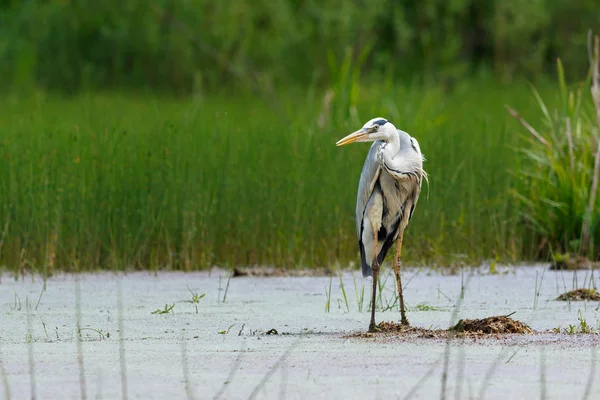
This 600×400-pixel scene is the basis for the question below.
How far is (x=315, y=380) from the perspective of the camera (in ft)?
12.9

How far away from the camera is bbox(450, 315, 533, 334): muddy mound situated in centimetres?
487

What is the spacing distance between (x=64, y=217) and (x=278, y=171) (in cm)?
138

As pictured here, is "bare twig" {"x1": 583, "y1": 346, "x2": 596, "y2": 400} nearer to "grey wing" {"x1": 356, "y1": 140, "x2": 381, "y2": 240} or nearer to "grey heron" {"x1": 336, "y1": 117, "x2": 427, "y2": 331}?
"grey heron" {"x1": 336, "y1": 117, "x2": 427, "y2": 331}

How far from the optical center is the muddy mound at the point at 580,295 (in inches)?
234

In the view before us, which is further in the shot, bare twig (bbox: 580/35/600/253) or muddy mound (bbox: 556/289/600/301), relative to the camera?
bare twig (bbox: 580/35/600/253)

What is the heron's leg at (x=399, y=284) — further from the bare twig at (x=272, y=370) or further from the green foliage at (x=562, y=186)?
the green foliage at (x=562, y=186)

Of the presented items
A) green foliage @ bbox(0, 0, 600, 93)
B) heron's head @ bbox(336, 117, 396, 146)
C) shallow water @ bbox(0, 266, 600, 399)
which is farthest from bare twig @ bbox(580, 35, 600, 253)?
green foliage @ bbox(0, 0, 600, 93)

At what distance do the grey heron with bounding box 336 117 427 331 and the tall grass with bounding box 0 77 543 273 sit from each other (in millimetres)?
1979

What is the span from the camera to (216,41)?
57.3ft

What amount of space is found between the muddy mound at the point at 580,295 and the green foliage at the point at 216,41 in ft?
35.3

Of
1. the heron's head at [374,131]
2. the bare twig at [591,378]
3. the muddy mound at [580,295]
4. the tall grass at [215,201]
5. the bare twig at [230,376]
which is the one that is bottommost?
the bare twig at [230,376]

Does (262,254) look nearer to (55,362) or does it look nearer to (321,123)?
(321,123)

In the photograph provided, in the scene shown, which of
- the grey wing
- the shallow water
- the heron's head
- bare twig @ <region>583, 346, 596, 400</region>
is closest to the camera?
bare twig @ <region>583, 346, 596, 400</region>

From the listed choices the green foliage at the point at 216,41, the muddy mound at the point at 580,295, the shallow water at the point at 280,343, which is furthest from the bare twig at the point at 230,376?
the green foliage at the point at 216,41
